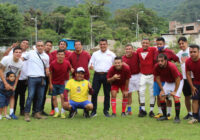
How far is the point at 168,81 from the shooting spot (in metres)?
7.30

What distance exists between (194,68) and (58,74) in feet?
12.8

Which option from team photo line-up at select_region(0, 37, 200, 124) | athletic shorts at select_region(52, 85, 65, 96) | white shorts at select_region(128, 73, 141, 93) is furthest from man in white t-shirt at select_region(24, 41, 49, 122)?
white shorts at select_region(128, 73, 141, 93)

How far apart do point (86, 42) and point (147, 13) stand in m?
35.4

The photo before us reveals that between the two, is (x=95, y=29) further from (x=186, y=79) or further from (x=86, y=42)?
(x=186, y=79)

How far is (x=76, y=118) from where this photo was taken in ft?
25.4

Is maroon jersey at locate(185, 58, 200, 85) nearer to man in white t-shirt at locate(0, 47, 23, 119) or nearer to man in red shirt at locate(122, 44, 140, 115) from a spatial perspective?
man in red shirt at locate(122, 44, 140, 115)

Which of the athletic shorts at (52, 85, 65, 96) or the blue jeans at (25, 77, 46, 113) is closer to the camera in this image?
the blue jeans at (25, 77, 46, 113)

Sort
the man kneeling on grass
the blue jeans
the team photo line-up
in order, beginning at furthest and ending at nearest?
the man kneeling on grass → the blue jeans → the team photo line-up

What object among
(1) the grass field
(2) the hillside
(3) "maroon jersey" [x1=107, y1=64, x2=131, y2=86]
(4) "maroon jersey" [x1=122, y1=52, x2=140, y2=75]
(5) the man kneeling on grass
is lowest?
(1) the grass field

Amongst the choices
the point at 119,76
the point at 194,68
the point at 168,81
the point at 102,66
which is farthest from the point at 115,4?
the point at 194,68

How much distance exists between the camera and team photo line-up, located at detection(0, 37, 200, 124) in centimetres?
711

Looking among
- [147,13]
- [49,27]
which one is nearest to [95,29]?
[49,27]

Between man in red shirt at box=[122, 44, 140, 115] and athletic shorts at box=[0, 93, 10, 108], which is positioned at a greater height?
man in red shirt at box=[122, 44, 140, 115]

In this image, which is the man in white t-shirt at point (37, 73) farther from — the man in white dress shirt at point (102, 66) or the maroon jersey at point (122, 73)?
the maroon jersey at point (122, 73)
